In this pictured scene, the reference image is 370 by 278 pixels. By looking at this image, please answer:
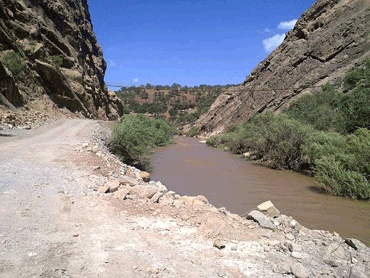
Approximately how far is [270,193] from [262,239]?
22.5 feet

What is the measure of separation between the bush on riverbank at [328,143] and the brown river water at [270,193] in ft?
2.21

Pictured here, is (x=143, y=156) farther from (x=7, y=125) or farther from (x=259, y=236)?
(x=259, y=236)

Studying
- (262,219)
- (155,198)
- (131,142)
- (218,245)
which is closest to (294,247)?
(262,219)

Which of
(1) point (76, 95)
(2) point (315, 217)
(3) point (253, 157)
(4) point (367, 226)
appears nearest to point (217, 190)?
(2) point (315, 217)

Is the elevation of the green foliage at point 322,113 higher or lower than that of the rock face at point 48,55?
lower

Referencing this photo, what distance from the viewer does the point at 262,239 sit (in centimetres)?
470

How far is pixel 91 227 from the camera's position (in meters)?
4.43

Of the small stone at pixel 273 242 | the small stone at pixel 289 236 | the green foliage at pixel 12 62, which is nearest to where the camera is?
the small stone at pixel 273 242

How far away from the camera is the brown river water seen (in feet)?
26.0

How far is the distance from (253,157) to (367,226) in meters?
13.7

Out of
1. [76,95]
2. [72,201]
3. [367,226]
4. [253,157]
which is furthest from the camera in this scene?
[76,95]

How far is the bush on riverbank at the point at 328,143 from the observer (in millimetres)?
10219

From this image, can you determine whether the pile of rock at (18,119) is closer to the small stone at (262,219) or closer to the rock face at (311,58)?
the small stone at (262,219)

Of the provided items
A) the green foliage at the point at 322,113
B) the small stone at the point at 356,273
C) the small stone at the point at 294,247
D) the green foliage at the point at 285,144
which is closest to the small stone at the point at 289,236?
Result: the small stone at the point at 294,247
